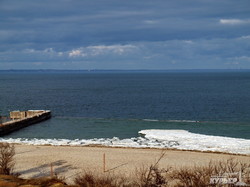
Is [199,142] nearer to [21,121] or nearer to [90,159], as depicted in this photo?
[90,159]

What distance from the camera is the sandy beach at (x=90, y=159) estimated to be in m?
23.2

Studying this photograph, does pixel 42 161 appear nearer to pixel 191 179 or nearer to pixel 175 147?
pixel 175 147

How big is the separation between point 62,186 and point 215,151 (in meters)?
17.9

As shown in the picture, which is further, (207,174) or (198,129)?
(198,129)

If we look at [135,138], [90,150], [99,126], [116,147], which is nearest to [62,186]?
[90,150]

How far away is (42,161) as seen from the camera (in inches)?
1013

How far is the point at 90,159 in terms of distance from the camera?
26.2 metres

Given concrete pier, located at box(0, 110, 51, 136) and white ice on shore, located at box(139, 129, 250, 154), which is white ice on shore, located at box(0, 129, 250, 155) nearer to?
white ice on shore, located at box(139, 129, 250, 154)

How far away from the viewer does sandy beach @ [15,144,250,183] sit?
2325 cm

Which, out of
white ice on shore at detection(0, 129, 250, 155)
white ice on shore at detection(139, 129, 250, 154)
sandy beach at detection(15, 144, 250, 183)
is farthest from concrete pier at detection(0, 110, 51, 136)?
white ice on shore at detection(139, 129, 250, 154)

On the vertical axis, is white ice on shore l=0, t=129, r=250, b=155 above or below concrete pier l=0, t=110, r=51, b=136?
below

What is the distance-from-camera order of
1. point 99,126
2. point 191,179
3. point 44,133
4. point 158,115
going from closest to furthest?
1. point 191,179
2. point 44,133
3. point 99,126
4. point 158,115

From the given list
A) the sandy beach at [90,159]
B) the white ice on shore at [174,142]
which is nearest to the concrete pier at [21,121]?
the white ice on shore at [174,142]

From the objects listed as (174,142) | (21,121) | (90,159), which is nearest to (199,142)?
(174,142)
